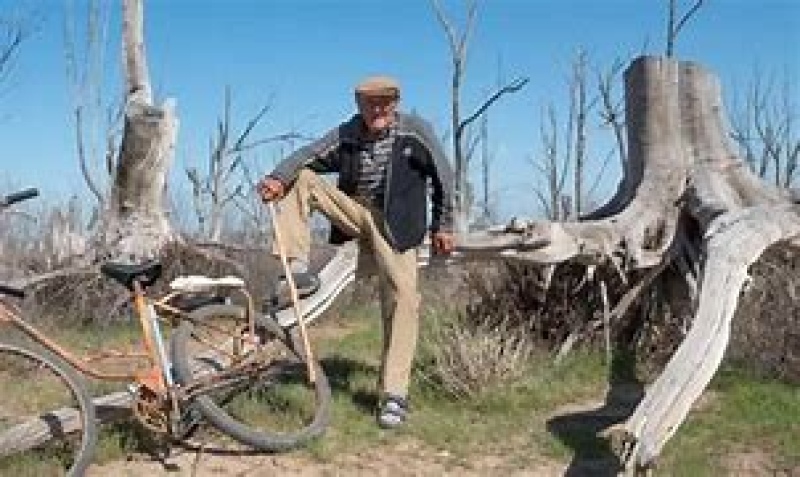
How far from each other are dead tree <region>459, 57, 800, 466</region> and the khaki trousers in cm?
65

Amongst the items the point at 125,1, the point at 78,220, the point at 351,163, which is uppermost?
the point at 125,1

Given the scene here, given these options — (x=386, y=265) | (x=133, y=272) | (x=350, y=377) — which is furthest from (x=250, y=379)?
(x=350, y=377)

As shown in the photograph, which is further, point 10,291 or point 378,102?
point 378,102

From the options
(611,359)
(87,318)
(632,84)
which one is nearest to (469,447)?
(611,359)

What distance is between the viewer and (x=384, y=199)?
594cm

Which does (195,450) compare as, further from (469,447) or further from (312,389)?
(469,447)

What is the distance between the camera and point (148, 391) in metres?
4.99

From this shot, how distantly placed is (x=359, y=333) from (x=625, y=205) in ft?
7.57

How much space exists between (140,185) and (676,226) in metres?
4.55

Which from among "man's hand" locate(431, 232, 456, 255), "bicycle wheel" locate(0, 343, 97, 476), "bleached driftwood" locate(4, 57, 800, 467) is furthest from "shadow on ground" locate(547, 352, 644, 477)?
"bicycle wheel" locate(0, 343, 97, 476)

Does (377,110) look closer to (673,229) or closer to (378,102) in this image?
(378,102)

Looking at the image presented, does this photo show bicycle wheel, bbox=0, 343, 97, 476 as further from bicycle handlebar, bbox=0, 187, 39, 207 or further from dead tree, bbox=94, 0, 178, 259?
dead tree, bbox=94, 0, 178, 259

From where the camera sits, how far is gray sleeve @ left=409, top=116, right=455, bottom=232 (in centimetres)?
583

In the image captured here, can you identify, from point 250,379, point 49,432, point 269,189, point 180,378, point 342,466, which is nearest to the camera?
point 49,432
